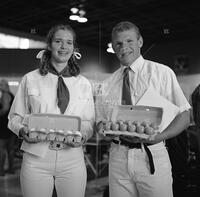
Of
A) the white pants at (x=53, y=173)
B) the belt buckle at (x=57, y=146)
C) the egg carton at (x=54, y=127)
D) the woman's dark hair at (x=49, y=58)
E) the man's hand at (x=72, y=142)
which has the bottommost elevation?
the white pants at (x=53, y=173)

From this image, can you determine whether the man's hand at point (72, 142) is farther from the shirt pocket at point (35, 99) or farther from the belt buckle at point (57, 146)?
the shirt pocket at point (35, 99)

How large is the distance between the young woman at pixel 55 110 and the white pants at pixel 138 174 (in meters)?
0.21

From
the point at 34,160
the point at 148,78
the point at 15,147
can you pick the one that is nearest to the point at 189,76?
the point at 148,78

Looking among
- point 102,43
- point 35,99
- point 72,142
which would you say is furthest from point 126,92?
point 102,43

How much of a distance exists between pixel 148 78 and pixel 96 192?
7.14ft

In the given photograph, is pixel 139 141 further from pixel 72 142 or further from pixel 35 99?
pixel 35 99

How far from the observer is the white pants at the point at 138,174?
169 cm

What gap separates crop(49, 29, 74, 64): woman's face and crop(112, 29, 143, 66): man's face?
0.27 m

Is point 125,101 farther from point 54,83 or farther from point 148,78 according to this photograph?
point 54,83

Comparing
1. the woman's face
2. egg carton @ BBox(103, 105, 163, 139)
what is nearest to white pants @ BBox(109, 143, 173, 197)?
egg carton @ BBox(103, 105, 163, 139)

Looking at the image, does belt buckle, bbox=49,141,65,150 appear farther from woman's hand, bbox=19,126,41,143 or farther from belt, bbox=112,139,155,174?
belt, bbox=112,139,155,174

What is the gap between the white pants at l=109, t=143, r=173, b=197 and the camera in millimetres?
1686

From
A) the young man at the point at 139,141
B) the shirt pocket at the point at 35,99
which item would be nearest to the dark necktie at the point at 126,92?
the young man at the point at 139,141

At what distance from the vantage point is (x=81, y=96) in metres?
1.91
